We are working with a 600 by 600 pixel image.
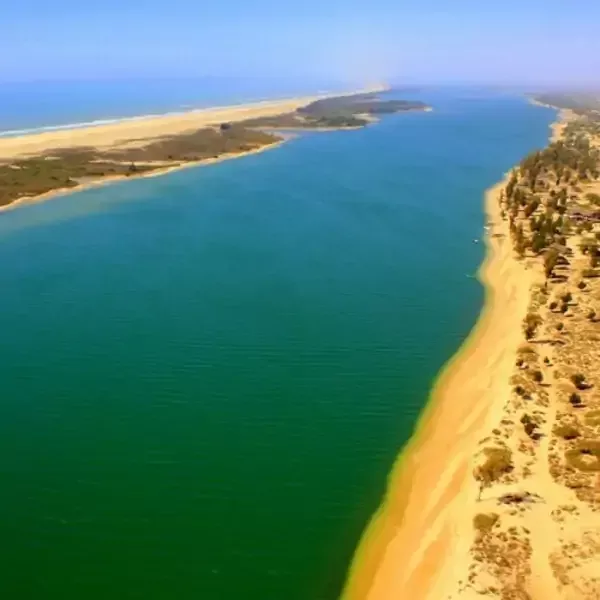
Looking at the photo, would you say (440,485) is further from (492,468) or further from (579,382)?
(579,382)

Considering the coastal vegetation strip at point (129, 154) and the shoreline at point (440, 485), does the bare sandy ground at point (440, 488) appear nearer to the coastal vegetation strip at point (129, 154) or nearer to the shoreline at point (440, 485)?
the shoreline at point (440, 485)

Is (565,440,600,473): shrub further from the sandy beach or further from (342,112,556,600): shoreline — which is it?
the sandy beach

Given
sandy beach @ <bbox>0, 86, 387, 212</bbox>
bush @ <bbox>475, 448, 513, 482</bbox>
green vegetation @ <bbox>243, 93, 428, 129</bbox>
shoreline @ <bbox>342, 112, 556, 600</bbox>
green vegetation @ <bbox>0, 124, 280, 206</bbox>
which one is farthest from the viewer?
green vegetation @ <bbox>243, 93, 428, 129</bbox>

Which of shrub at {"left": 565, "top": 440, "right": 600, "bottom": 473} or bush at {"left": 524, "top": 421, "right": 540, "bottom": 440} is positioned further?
bush at {"left": 524, "top": 421, "right": 540, "bottom": 440}

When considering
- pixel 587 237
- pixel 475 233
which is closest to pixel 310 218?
pixel 475 233

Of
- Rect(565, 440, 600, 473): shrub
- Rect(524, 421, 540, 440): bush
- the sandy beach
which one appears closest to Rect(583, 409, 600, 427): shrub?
Rect(565, 440, 600, 473): shrub

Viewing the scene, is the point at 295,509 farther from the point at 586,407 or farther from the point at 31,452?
the point at 586,407

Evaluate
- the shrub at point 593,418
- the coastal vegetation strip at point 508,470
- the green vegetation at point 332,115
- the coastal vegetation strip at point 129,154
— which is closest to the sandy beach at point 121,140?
the coastal vegetation strip at point 129,154
